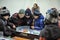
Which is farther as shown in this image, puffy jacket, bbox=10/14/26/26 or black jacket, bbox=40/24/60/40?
puffy jacket, bbox=10/14/26/26

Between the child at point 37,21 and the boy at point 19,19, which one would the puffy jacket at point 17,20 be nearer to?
the boy at point 19,19

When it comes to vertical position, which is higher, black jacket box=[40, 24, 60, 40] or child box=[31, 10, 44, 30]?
black jacket box=[40, 24, 60, 40]

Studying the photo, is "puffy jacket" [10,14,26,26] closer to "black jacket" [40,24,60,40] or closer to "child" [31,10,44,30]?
"child" [31,10,44,30]

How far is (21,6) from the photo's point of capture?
7.69 metres

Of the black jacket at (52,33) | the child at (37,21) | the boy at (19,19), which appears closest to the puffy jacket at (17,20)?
the boy at (19,19)

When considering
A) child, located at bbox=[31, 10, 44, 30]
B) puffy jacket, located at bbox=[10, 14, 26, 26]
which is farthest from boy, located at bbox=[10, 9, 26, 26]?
child, located at bbox=[31, 10, 44, 30]

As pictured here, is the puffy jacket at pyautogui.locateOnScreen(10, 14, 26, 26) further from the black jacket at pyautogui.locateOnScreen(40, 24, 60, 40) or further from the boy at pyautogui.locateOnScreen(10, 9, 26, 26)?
the black jacket at pyautogui.locateOnScreen(40, 24, 60, 40)

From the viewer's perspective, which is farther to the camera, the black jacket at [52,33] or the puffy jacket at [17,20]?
the puffy jacket at [17,20]

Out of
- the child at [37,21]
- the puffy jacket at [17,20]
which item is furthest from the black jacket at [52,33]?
the puffy jacket at [17,20]

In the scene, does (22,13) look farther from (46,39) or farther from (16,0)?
(16,0)

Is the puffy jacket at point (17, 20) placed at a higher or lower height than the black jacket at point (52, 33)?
lower

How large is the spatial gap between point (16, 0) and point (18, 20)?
354cm

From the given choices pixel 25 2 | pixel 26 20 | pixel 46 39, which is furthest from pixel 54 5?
pixel 46 39

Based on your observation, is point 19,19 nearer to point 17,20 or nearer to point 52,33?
point 17,20
